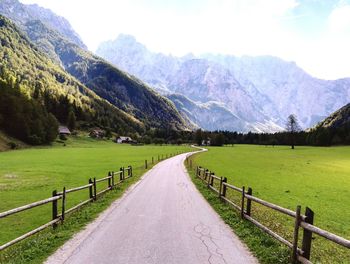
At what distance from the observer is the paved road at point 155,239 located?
40.1 feet

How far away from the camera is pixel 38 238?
15.3 metres

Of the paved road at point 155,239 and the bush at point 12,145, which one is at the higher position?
the paved road at point 155,239

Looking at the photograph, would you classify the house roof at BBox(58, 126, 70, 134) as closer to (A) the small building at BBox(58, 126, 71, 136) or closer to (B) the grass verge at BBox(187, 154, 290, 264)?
(A) the small building at BBox(58, 126, 71, 136)

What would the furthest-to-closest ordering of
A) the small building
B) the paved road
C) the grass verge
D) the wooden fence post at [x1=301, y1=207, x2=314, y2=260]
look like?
the small building → the grass verge → the paved road → the wooden fence post at [x1=301, y1=207, x2=314, y2=260]

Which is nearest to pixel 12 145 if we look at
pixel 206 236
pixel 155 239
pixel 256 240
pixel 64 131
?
pixel 64 131

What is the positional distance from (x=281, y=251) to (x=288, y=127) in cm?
17994

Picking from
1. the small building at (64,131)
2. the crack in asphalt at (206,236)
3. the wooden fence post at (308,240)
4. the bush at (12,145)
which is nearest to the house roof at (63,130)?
the small building at (64,131)

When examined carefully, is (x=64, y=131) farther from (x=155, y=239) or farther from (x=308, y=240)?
(x=308, y=240)

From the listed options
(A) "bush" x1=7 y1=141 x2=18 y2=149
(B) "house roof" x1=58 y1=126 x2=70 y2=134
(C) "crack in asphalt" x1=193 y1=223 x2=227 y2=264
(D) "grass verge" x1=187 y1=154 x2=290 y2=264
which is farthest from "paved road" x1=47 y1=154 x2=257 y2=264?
(B) "house roof" x1=58 y1=126 x2=70 y2=134

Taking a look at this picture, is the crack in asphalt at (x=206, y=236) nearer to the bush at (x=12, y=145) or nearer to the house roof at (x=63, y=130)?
the bush at (x=12, y=145)

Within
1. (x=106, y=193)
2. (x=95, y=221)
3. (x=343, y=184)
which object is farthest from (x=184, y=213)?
(x=343, y=184)

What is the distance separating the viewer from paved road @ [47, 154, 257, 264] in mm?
12211

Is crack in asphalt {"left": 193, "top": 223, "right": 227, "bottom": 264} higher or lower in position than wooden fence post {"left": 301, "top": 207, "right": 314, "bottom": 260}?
lower

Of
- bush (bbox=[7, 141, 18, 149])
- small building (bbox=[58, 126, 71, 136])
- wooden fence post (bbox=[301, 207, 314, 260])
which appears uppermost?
wooden fence post (bbox=[301, 207, 314, 260])
